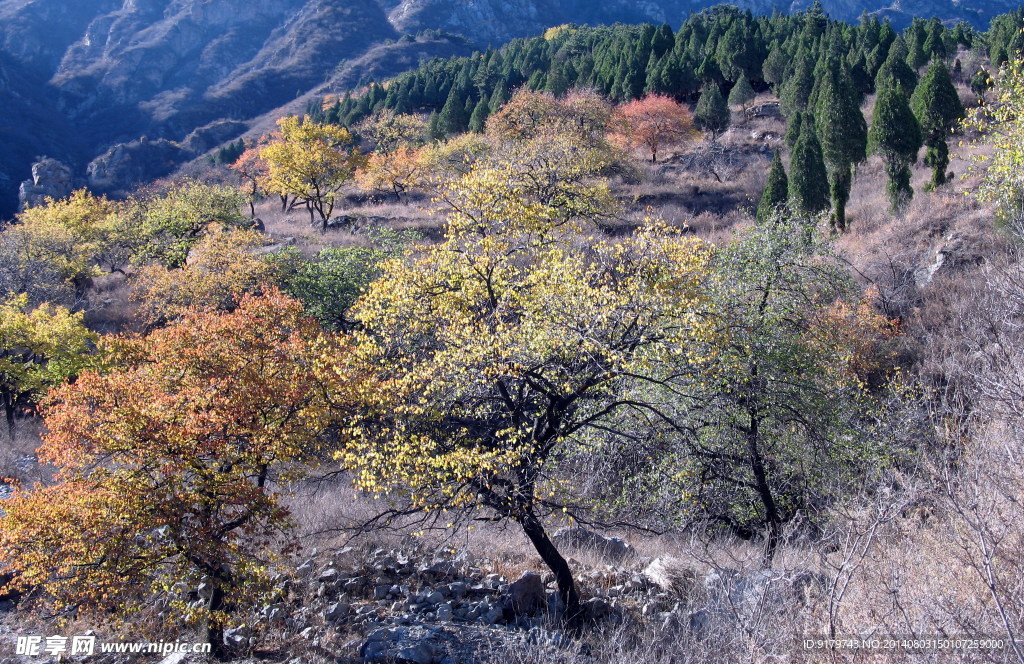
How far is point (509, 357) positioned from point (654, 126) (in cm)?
4023

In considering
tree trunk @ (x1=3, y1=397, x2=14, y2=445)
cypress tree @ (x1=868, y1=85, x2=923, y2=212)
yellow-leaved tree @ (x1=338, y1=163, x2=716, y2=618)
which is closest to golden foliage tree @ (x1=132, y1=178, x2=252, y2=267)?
tree trunk @ (x1=3, y1=397, x2=14, y2=445)

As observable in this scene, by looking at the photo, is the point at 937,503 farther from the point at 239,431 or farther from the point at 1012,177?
the point at 1012,177

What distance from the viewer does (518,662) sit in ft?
22.2

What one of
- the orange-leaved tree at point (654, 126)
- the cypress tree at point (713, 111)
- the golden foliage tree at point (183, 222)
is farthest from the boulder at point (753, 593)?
the cypress tree at point (713, 111)

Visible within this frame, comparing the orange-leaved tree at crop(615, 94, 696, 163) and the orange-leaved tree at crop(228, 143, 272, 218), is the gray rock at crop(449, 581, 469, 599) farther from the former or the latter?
the orange-leaved tree at crop(228, 143, 272, 218)

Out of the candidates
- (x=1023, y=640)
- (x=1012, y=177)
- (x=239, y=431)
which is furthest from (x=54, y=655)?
(x=1012, y=177)

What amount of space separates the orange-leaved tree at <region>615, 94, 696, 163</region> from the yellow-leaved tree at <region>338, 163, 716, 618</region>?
3656 cm

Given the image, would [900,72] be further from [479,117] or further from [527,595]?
[527,595]

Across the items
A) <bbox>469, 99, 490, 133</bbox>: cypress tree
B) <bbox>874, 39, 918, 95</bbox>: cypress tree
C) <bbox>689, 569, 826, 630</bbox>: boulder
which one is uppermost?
<bbox>874, 39, 918, 95</bbox>: cypress tree

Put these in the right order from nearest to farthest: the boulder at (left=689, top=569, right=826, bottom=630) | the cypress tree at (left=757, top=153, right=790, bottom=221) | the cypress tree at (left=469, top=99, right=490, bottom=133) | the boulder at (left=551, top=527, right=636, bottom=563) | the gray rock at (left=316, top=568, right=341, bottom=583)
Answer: the boulder at (left=689, top=569, right=826, bottom=630), the gray rock at (left=316, top=568, right=341, bottom=583), the boulder at (left=551, top=527, right=636, bottom=563), the cypress tree at (left=757, top=153, right=790, bottom=221), the cypress tree at (left=469, top=99, right=490, bottom=133)

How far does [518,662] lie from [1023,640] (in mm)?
4349

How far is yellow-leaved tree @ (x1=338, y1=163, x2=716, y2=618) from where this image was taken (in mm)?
7828

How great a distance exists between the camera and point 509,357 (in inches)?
318

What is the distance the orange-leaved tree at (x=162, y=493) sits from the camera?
731 cm
